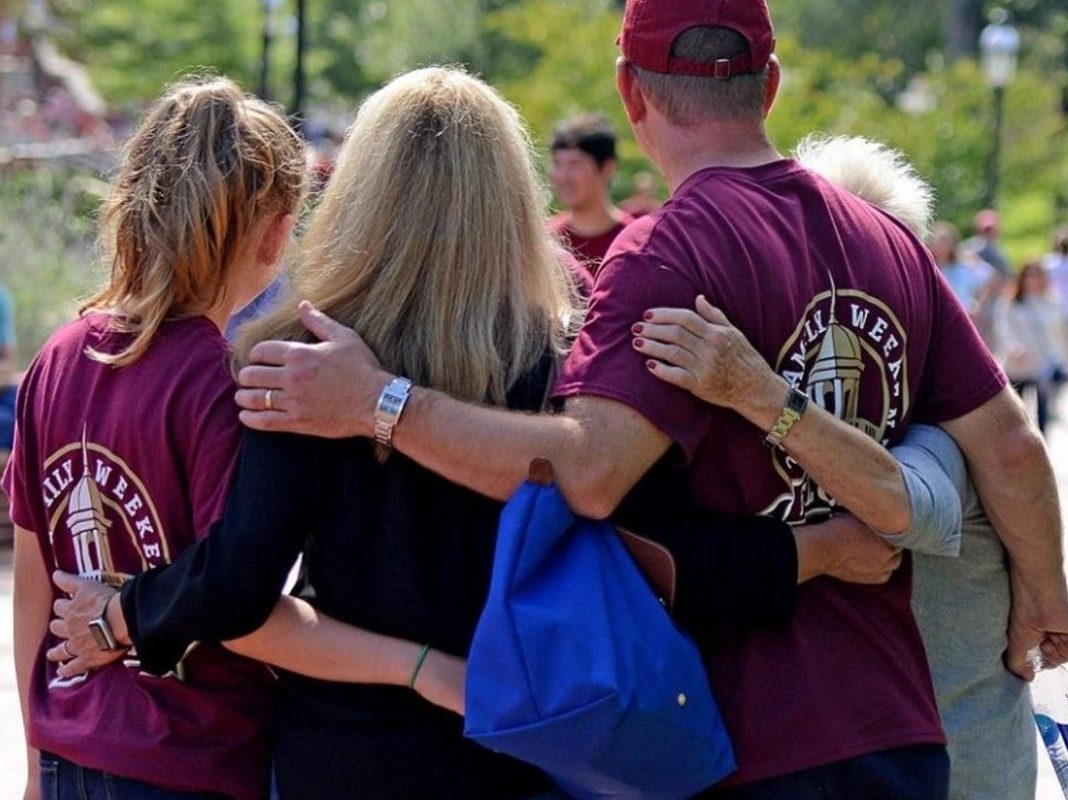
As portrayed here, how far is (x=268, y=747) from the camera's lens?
2844 mm

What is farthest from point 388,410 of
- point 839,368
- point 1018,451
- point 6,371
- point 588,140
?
point 6,371

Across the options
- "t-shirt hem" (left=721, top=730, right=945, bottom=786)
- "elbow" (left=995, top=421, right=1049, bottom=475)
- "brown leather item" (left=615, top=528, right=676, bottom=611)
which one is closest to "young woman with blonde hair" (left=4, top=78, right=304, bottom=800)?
"brown leather item" (left=615, top=528, right=676, bottom=611)

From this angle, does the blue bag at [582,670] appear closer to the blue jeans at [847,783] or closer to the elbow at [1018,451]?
the blue jeans at [847,783]

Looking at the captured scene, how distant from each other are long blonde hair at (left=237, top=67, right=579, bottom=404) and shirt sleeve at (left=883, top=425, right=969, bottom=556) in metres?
0.57

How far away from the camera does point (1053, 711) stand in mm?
3402

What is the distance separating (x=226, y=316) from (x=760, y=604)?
3.38 feet

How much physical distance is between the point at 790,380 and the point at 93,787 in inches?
49.7

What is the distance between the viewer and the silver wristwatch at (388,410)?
8.38 ft

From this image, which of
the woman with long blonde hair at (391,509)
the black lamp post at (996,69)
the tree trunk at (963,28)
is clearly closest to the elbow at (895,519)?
the woman with long blonde hair at (391,509)

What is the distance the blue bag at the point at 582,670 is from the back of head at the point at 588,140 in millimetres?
6307

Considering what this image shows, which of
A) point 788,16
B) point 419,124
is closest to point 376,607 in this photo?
point 419,124

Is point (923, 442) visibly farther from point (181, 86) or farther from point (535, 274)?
point (181, 86)

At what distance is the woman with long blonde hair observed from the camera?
2.59 m

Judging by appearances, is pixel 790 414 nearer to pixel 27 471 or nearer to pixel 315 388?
pixel 315 388
